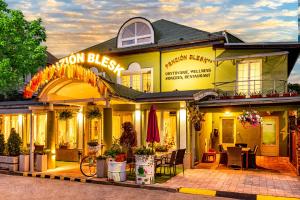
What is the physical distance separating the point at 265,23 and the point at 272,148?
9652 millimetres

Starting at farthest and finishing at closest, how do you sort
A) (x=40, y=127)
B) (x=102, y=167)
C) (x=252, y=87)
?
(x=40, y=127) < (x=252, y=87) < (x=102, y=167)

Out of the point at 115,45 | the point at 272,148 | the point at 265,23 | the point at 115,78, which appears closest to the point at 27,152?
the point at 115,78

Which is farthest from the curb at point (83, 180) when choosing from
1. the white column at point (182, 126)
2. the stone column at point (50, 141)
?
the white column at point (182, 126)

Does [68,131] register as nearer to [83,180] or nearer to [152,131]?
[83,180]

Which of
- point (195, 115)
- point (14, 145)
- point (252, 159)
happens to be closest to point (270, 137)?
point (252, 159)

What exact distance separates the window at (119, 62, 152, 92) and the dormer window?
1.78m

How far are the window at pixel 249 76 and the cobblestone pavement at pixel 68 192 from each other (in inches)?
374

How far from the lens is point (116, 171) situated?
11969 millimetres

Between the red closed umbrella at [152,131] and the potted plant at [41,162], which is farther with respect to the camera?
the potted plant at [41,162]

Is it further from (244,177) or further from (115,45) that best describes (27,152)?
(115,45)

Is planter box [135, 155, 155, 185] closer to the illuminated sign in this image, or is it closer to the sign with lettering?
the illuminated sign

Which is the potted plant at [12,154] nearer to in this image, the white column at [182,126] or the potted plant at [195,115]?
the white column at [182,126]

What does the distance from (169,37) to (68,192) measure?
13.5m

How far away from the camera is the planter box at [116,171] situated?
39.2 feet
